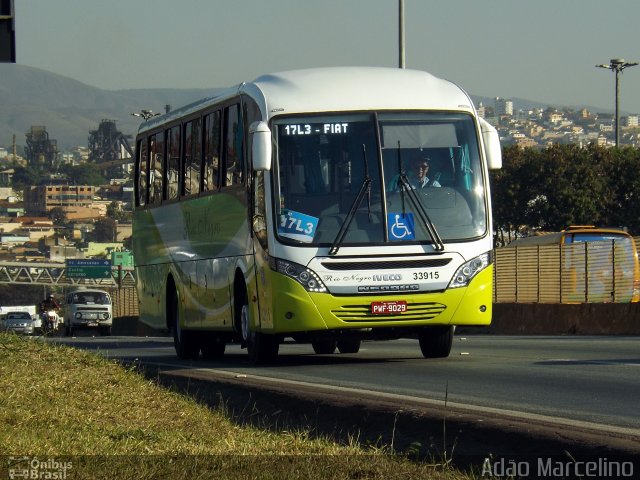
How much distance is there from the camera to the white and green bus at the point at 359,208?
16.3 metres

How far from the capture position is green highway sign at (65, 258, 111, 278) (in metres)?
119

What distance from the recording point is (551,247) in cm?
3488

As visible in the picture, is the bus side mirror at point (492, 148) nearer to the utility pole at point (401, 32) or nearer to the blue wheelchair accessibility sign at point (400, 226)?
the blue wheelchair accessibility sign at point (400, 226)

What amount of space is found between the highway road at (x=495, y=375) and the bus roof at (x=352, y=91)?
291 centimetres

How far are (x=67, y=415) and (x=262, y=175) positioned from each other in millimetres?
6572

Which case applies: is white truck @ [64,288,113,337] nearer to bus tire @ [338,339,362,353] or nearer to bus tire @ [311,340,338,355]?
bus tire @ [338,339,362,353]

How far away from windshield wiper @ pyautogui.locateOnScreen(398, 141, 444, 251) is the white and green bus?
0.01 m

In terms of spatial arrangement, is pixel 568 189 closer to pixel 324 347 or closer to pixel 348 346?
pixel 348 346

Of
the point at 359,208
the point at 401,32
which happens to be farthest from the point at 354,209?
the point at 401,32

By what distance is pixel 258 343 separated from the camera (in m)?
17.7

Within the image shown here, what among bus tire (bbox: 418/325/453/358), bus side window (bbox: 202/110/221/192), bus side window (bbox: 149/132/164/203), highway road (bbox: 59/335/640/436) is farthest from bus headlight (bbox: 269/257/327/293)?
bus side window (bbox: 149/132/164/203)

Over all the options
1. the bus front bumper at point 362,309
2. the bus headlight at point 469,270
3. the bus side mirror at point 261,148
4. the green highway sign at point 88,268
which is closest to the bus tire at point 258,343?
the bus front bumper at point 362,309

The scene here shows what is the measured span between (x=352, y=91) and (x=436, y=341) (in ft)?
10.5

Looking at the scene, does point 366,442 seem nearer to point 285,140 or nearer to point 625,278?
point 285,140
